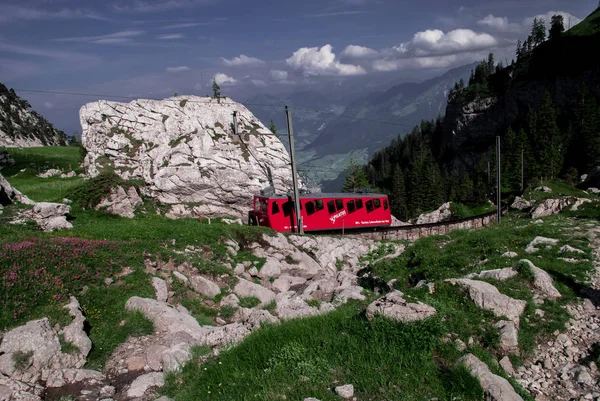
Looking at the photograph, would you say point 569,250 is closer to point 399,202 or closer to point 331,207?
point 331,207

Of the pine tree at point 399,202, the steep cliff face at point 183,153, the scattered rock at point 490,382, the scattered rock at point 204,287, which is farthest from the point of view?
the pine tree at point 399,202

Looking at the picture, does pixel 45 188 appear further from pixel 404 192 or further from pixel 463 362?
pixel 404 192

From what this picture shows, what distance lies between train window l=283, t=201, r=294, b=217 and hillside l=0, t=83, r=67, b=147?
9607cm

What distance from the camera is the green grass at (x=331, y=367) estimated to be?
687cm

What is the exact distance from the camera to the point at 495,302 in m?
9.82

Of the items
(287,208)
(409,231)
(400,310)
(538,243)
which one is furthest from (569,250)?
(409,231)

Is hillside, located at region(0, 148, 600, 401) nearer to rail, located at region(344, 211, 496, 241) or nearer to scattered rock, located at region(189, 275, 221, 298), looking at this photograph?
scattered rock, located at region(189, 275, 221, 298)

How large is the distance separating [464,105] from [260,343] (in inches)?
6550

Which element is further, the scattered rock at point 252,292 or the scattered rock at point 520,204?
the scattered rock at point 520,204

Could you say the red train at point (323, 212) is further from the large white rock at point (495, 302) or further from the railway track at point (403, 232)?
the large white rock at point (495, 302)

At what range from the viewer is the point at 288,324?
943 cm

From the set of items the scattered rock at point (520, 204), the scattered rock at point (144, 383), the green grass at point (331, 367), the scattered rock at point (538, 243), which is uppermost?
the green grass at point (331, 367)

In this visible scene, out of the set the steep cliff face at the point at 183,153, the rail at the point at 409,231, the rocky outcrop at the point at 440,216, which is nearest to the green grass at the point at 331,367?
the rail at the point at 409,231

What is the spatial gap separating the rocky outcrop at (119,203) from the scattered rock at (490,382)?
27.3 m
